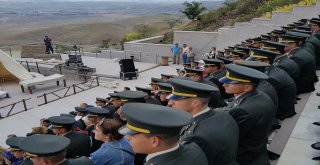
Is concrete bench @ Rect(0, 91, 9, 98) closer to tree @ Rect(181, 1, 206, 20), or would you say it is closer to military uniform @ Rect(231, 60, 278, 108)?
military uniform @ Rect(231, 60, 278, 108)

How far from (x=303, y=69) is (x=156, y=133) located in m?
5.19

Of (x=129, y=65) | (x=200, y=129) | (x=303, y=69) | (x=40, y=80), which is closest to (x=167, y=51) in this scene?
(x=129, y=65)

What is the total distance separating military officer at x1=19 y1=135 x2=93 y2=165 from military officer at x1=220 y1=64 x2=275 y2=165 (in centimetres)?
173

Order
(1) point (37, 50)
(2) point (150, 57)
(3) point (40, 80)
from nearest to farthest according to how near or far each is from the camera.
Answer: (3) point (40, 80) < (2) point (150, 57) < (1) point (37, 50)

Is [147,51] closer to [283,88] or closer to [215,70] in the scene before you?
[215,70]

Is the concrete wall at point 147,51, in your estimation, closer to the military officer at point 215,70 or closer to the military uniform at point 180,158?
the military officer at point 215,70

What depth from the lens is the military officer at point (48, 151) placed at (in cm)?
345

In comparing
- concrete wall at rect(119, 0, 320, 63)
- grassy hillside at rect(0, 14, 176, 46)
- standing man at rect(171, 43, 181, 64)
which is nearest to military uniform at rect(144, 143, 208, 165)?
concrete wall at rect(119, 0, 320, 63)

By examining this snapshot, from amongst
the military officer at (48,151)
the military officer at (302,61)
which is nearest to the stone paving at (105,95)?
the military officer at (302,61)

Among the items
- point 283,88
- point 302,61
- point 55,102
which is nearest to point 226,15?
point 55,102

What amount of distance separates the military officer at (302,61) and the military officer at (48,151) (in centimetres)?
470

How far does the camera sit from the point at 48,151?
11.3 feet

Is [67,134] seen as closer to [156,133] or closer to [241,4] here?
[156,133]

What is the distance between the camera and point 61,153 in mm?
3506
